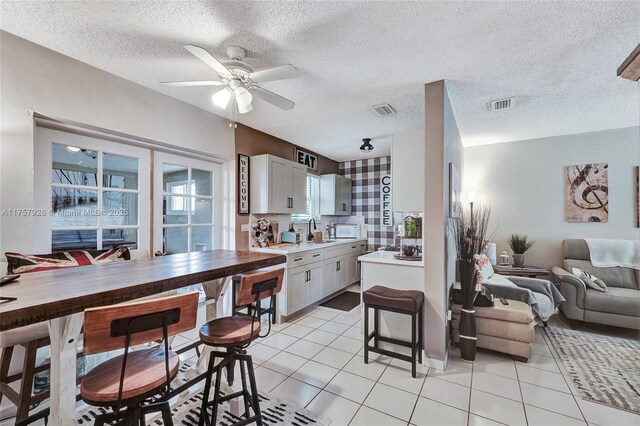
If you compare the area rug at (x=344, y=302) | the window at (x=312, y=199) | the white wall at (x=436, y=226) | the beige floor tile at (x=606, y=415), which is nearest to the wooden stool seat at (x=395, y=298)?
the white wall at (x=436, y=226)

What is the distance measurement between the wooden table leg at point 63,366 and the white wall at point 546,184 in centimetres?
503

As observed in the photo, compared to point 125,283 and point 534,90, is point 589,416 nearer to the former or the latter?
point 534,90

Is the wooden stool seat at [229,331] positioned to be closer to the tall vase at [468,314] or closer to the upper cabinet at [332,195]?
the tall vase at [468,314]

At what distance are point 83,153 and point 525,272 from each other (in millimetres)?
5180

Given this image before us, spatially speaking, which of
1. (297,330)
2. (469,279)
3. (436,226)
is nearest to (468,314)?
(469,279)

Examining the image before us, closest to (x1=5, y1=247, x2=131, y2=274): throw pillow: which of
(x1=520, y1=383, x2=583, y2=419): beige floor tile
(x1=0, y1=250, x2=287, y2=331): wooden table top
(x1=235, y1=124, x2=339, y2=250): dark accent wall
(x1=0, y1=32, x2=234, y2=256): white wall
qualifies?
(x1=0, y1=32, x2=234, y2=256): white wall

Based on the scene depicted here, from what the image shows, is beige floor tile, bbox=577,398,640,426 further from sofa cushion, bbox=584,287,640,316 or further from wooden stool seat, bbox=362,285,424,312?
sofa cushion, bbox=584,287,640,316

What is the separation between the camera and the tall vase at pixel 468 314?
2.51 m

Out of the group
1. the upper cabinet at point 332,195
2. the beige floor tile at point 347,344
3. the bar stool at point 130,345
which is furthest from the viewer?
the upper cabinet at point 332,195

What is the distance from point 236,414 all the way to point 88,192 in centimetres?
220

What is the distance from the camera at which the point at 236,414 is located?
1853mm

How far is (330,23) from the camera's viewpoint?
67.1 inches

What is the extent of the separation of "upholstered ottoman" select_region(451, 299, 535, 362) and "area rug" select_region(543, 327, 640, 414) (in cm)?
38

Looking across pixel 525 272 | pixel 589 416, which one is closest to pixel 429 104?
pixel 589 416
